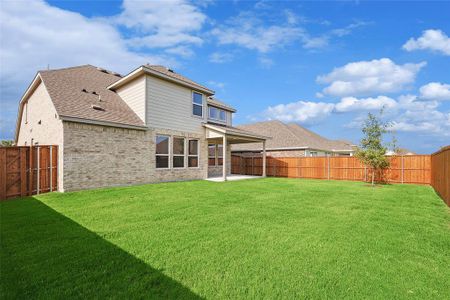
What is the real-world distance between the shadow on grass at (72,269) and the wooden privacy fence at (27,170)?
526cm

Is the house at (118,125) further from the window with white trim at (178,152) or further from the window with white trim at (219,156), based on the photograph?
the window with white trim at (219,156)

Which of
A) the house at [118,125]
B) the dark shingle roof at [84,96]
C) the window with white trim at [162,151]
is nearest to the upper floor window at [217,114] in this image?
the house at [118,125]

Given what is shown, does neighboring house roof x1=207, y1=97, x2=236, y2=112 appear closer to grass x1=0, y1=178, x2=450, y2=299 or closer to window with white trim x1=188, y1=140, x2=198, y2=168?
window with white trim x1=188, y1=140, x2=198, y2=168

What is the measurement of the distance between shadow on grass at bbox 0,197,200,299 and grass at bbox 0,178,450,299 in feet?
0.05

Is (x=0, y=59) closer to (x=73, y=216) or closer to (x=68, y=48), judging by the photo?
(x=68, y=48)

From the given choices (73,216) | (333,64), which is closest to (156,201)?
(73,216)

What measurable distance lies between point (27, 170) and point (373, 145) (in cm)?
1893

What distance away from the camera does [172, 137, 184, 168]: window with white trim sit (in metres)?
14.0

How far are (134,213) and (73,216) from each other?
1.55 meters

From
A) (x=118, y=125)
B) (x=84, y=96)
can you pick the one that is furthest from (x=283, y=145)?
(x=84, y=96)

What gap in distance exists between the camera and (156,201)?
8.06 m

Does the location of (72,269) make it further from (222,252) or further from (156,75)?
(156,75)

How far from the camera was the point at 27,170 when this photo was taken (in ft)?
31.2

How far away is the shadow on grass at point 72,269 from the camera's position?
2.73m
